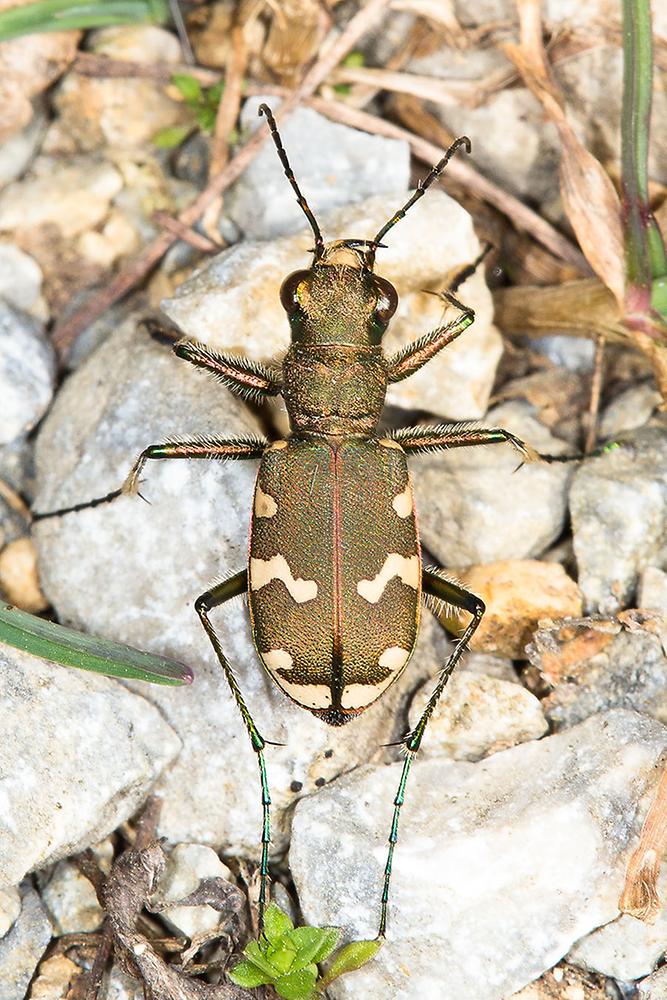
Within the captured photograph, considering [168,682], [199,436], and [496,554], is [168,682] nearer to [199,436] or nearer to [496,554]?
[199,436]

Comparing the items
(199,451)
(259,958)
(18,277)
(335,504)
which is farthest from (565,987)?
(18,277)

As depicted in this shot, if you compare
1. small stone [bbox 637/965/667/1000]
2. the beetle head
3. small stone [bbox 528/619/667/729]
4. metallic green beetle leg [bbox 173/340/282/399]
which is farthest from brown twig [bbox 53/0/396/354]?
small stone [bbox 637/965/667/1000]

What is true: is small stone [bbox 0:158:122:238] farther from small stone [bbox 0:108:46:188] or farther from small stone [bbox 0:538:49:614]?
small stone [bbox 0:538:49:614]

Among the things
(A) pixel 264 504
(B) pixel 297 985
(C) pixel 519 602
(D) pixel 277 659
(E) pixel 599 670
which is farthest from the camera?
(C) pixel 519 602

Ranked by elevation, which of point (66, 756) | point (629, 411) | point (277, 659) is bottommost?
point (66, 756)

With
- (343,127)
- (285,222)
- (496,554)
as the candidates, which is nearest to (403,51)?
(343,127)

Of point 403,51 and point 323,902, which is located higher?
point 403,51

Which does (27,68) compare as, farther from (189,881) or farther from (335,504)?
(189,881)
